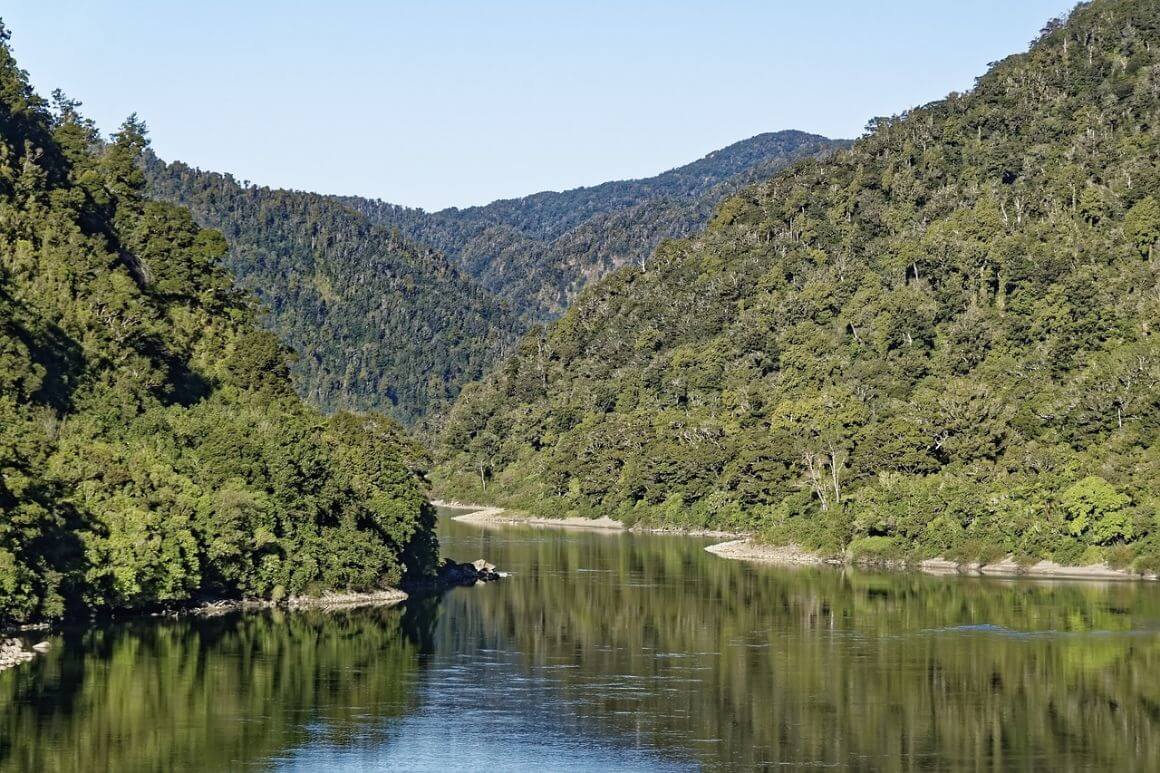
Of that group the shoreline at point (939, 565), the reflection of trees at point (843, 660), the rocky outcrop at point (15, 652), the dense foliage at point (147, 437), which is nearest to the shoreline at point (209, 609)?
the rocky outcrop at point (15, 652)

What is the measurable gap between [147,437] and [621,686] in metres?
47.0

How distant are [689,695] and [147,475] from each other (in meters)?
43.8

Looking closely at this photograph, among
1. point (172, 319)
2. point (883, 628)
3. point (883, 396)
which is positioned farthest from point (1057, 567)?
point (172, 319)

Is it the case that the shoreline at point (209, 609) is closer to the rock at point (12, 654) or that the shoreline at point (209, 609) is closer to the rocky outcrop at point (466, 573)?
the rock at point (12, 654)

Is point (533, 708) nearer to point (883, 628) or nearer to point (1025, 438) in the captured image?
point (883, 628)

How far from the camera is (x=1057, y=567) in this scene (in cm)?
14050

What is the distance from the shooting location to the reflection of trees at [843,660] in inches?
3027

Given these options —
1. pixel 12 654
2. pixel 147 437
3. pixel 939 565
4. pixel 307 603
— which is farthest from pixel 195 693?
pixel 939 565

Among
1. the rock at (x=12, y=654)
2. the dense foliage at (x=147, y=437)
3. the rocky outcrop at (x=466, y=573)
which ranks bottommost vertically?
the rock at (x=12, y=654)

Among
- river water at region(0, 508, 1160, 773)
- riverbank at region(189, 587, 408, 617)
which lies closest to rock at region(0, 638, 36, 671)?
river water at region(0, 508, 1160, 773)

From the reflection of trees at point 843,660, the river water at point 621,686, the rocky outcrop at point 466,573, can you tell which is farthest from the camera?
the rocky outcrop at point 466,573

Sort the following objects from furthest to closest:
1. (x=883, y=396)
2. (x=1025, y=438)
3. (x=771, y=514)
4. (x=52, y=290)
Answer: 1. (x=883, y=396)
2. (x=771, y=514)
3. (x=1025, y=438)
4. (x=52, y=290)

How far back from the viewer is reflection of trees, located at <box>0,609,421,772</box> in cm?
7225

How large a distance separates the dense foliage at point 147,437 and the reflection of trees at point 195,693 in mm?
5355
